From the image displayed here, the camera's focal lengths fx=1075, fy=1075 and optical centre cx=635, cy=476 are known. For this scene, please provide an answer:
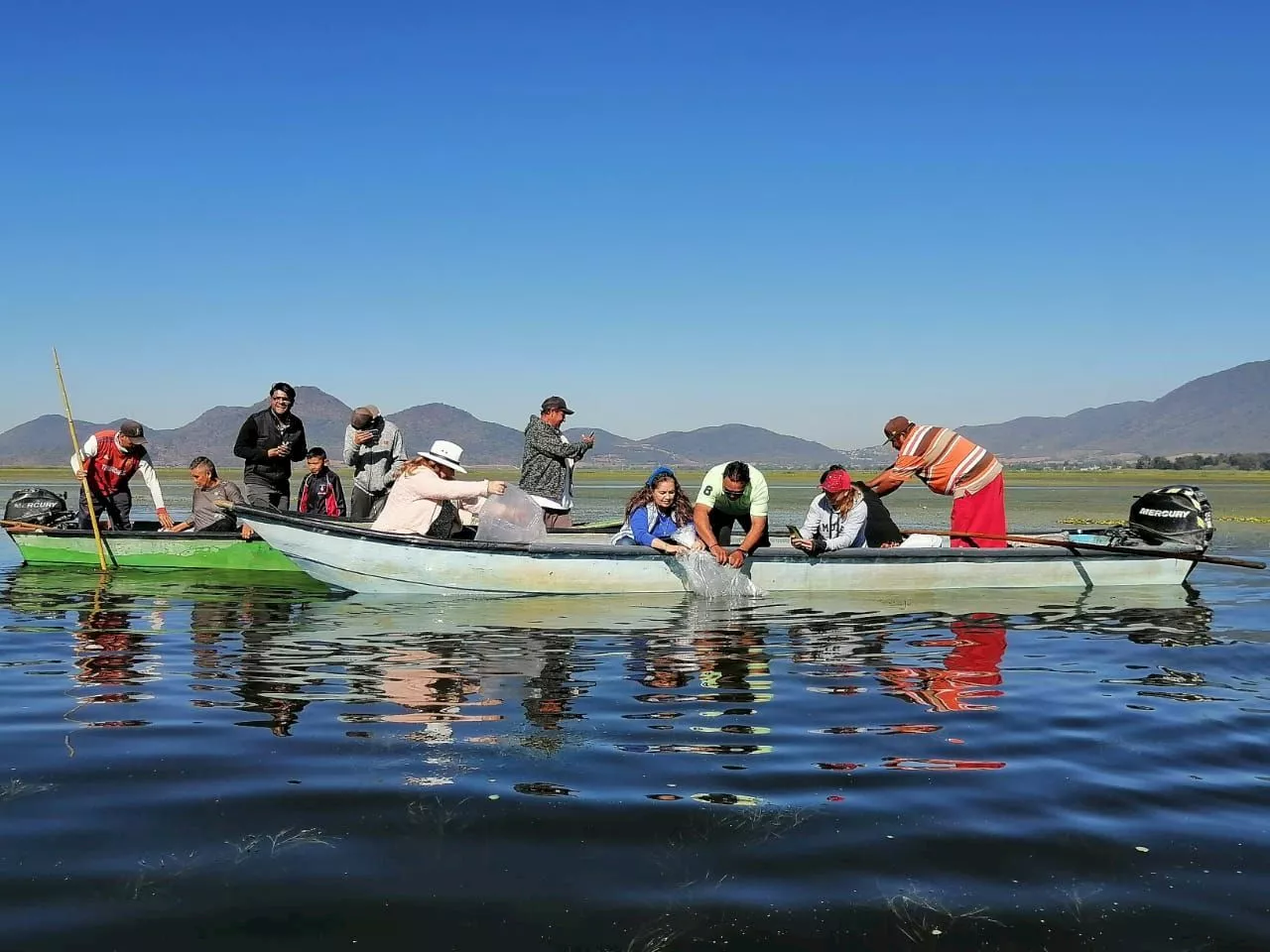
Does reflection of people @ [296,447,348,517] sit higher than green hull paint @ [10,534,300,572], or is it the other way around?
reflection of people @ [296,447,348,517]

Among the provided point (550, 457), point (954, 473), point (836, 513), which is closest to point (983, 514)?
point (954, 473)

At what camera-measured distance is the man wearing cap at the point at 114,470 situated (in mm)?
15281

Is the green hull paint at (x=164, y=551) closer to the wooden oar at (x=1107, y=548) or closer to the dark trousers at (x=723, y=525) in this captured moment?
the dark trousers at (x=723, y=525)

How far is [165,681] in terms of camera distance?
7.68 m

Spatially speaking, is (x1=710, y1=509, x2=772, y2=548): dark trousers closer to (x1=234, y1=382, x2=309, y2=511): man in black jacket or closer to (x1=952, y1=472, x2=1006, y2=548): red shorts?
(x1=952, y1=472, x2=1006, y2=548): red shorts

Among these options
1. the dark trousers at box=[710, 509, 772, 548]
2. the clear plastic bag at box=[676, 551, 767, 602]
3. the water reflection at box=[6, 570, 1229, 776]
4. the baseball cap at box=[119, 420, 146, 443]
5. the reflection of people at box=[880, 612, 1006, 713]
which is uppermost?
the baseball cap at box=[119, 420, 146, 443]

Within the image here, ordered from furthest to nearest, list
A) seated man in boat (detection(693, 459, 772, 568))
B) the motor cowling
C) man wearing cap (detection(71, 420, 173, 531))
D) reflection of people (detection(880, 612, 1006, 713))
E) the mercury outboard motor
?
the motor cowling → man wearing cap (detection(71, 420, 173, 531)) → the mercury outboard motor → seated man in boat (detection(693, 459, 772, 568)) → reflection of people (detection(880, 612, 1006, 713))

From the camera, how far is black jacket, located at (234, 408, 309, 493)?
46.9ft

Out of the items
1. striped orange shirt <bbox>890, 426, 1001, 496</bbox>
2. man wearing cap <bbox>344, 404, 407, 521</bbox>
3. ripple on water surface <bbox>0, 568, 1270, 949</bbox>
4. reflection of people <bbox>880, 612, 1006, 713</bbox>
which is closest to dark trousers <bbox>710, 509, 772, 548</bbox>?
striped orange shirt <bbox>890, 426, 1001, 496</bbox>

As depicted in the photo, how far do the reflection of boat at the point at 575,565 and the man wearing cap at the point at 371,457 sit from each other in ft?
5.54

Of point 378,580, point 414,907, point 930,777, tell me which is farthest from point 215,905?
point 378,580

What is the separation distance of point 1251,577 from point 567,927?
15.1 m

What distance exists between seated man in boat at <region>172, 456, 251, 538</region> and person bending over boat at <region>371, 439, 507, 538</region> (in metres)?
4.22

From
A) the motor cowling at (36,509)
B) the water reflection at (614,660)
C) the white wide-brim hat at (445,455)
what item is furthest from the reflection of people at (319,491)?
the motor cowling at (36,509)
